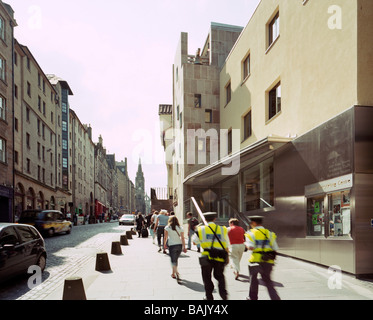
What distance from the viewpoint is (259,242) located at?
5.72 m

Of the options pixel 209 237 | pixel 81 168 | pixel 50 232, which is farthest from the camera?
pixel 81 168

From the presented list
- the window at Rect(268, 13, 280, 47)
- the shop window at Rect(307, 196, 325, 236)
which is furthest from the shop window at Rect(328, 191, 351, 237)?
the window at Rect(268, 13, 280, 47)

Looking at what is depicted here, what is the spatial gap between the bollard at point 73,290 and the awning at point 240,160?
7493 millimetres

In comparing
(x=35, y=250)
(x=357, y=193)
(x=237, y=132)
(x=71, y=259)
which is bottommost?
(x=71, y=259)

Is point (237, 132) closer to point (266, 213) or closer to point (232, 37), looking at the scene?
point (266, 213)

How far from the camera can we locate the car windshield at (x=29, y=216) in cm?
2061

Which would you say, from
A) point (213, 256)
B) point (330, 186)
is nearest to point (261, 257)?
point (213, 256)

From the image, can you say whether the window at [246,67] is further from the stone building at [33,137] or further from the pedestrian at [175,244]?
the stone building at [33,137]

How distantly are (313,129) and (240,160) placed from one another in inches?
174

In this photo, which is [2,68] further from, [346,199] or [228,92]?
[346,199]

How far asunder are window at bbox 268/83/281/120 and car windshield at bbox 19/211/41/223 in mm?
15317
